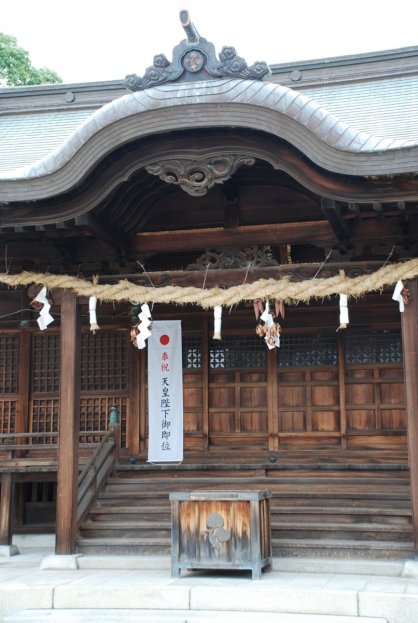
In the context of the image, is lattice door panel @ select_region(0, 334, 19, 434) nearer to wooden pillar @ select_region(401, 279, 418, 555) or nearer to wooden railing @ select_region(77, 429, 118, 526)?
wooden railing @ select_region(77, 429, 118, 526)

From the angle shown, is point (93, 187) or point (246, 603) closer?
point (246, 603)

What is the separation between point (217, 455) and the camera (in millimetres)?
11945

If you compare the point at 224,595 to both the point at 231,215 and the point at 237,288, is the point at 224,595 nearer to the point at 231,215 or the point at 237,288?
the point at 237,288

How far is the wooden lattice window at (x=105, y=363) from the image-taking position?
12.6 meters

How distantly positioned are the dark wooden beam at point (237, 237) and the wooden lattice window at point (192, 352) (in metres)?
2.65

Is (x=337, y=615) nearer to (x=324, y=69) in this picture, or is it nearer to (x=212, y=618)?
(x=212, y=618)

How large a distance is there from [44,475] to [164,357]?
2.62 meters

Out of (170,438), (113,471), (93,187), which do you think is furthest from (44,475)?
(93,187)

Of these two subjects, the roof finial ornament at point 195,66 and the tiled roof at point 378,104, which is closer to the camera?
the roof finial ornament at point 195,66

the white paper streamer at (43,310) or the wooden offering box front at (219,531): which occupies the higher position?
the white paper streamer at (43,310)

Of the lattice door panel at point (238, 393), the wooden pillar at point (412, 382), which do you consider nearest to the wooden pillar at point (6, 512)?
the lattice door panel at point (238, 393)

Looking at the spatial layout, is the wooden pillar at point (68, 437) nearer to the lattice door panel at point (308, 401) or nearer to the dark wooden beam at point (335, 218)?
the dark wooden beam at point (335, 218)

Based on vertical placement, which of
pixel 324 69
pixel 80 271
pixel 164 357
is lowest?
pixel 164 357

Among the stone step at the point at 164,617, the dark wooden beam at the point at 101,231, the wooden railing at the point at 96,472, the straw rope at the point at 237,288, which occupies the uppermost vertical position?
the dark wooden beam at the point at 101,231
